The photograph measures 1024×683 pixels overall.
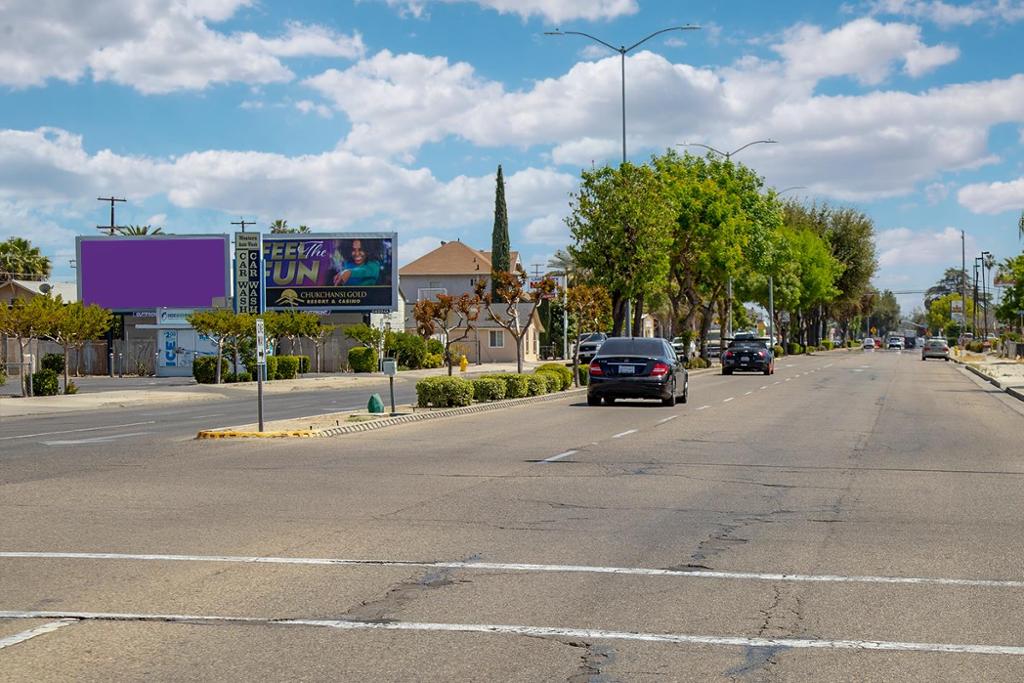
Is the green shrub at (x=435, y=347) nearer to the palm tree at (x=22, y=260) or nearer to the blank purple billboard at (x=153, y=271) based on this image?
the blank purple billboard at (x=153, y=271)

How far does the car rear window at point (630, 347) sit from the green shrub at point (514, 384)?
10.8 feet

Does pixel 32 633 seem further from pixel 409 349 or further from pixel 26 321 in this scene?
pixel 409 349

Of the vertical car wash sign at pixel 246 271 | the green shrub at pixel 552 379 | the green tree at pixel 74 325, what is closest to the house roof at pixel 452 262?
the vertical car wash sign at pixel 246 271

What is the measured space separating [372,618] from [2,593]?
261 centimetres

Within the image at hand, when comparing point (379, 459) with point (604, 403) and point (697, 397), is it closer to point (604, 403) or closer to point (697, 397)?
point (604, 403)

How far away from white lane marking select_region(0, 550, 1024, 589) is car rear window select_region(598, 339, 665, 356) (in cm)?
2149

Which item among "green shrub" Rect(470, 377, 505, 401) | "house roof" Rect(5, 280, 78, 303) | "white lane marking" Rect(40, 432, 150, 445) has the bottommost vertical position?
"white lane marking" Rect(40, 432, 150, 445)

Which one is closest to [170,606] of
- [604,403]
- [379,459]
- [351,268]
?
[379,459]

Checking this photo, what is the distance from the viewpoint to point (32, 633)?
6.95 meters

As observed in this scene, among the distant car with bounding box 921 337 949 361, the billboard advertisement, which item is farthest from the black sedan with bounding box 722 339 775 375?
the distant car with bounding box 921 337 949 361

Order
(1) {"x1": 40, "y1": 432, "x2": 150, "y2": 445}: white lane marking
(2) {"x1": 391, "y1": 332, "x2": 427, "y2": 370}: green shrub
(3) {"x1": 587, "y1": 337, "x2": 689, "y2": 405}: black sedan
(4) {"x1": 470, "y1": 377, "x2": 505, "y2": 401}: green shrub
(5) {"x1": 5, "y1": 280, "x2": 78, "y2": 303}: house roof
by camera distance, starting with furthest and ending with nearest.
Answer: (5) {"x1": 5, "y1": 280, "x2": 78, "y2": 303}: house roof
(2) {"x1": 391, "y1": 332, "x2": 427, "y2": 370}: green shrub
(4) {"x1": 470, "y1": 377, "x2": 505, "y2": 401}: green shrub
(3) {"x1": 587, "y1": 337, "x2": 689, "y2": 405}: black sedan
(1) {"x1": 40, "y1": 432, "x2": 150, "y2": 445}: white lane marking

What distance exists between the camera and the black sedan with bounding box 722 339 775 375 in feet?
189

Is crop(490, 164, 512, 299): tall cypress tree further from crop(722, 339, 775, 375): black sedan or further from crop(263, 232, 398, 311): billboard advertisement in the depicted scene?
crop(722, 339, 775, 375): black sedan

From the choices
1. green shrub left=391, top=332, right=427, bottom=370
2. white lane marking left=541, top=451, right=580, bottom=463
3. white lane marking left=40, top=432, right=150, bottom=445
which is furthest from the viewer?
green shrub left=391, top=332, right=427, bottom=370
